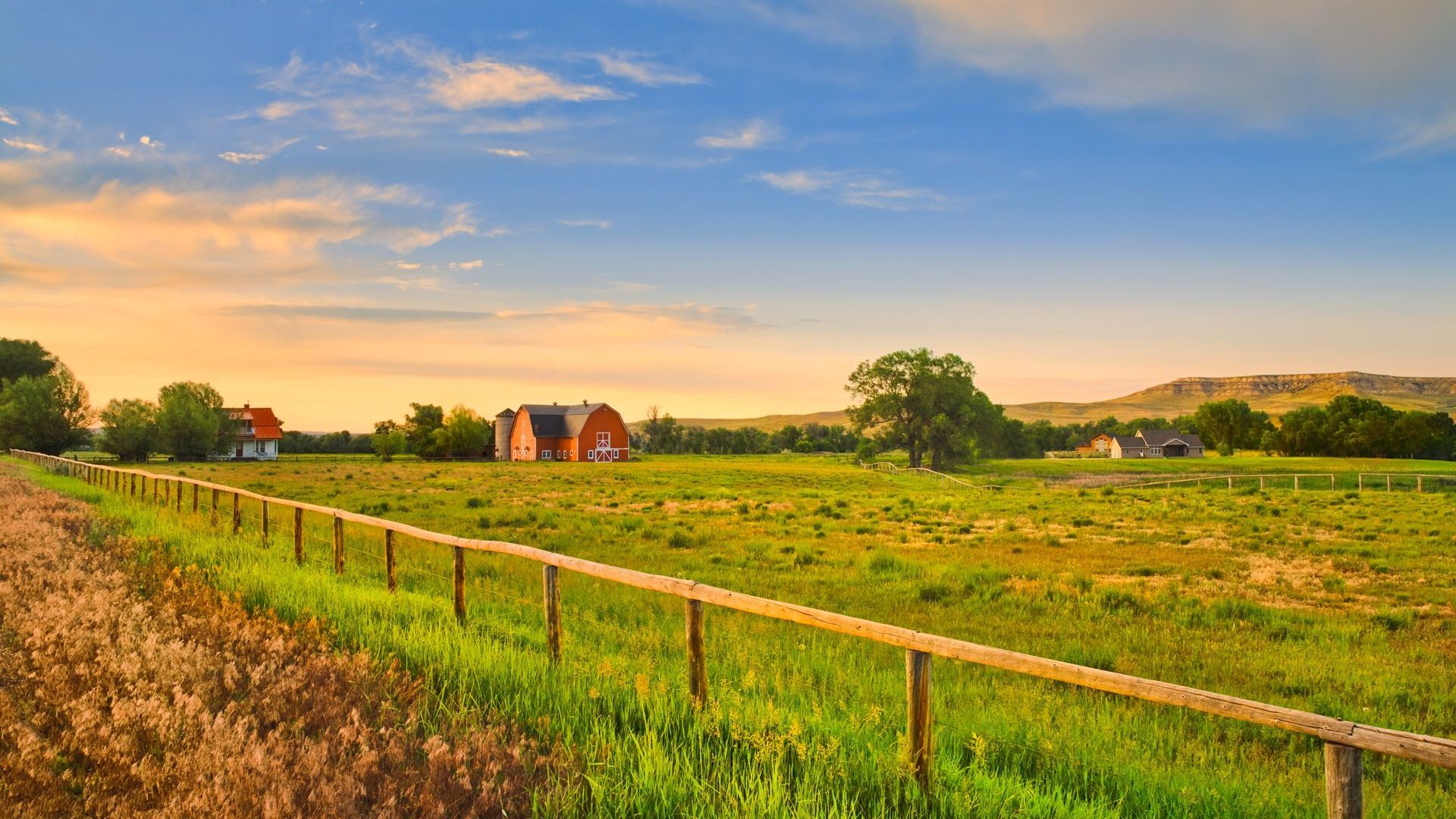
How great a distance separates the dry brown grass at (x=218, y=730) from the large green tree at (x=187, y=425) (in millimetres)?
94432

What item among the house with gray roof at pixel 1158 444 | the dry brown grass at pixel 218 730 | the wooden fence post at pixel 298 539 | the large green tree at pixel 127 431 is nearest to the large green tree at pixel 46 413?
the large green tree at pixel 127 431

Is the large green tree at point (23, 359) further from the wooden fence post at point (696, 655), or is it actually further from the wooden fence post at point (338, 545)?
the wooden fence post at point (696, 655)

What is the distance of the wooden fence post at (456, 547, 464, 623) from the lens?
8.34 metres

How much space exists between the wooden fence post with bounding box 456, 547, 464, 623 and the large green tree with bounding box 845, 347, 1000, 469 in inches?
2878

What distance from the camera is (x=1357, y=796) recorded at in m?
3.33

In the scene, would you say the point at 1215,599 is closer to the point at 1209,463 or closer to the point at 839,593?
the point at 839,593

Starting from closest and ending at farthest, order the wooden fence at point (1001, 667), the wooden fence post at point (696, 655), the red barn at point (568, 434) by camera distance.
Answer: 1. the wooden fence at point (1001, 667)
2. the wooden fence post at point (696, 655)
3. the red barn at point (568, 434)

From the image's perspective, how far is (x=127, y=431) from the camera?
8438cm

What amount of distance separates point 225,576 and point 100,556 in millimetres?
2256

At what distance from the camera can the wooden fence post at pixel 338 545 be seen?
11477mm

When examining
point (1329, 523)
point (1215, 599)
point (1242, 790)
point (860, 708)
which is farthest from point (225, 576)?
point (1329, 523)

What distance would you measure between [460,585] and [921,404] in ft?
244

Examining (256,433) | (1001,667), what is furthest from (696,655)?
(256,433)

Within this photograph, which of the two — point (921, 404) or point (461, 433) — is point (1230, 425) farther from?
point (461, 433)
